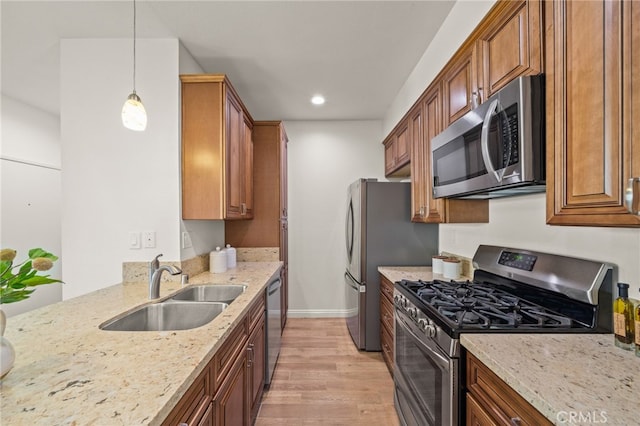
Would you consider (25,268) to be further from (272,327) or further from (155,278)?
(272,327)

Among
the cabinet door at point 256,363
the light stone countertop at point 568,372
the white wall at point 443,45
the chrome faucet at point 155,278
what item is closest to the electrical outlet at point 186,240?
the chrome faucet at point 155,278

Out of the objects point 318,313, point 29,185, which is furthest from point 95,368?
point 29,185

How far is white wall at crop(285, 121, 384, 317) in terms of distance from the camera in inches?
158

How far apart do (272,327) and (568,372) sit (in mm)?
2023

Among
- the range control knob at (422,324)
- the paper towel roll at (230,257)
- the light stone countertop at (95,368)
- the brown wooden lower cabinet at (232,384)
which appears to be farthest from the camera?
the paper towel roll at (230,257)

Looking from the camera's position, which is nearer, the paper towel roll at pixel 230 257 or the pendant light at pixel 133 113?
the pendant light at pixel 133 113

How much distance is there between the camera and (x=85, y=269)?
211 cm

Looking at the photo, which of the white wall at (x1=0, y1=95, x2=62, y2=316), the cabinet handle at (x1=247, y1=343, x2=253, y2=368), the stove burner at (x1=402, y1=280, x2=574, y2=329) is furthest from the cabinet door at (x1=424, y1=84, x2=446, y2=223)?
the white wall at (x1=0, y1=95, x2=62, y2=316)

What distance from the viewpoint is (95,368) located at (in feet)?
2.86

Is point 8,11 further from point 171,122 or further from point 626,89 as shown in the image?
point 626,89

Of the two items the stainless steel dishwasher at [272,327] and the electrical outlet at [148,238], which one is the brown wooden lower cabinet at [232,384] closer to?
the stainless steel dishwasher at [272,327]

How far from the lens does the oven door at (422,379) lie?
115 cm

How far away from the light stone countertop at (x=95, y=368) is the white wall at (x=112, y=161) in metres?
0.74

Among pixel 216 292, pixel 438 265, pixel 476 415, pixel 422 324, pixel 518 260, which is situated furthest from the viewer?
pixel 438 265
